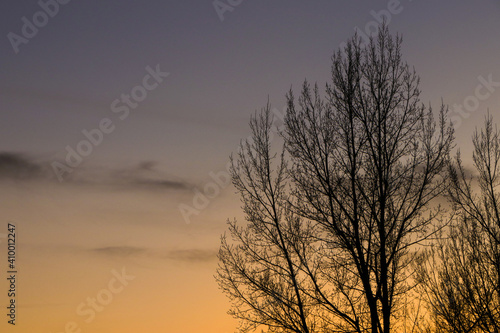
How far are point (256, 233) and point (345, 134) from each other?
169 inches

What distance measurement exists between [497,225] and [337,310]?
9034mm

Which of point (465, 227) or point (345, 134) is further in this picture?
point (465, 227)

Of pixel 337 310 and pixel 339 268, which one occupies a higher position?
pixel 339 268

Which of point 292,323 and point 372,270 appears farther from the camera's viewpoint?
point 292,323

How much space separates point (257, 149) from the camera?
17062mm

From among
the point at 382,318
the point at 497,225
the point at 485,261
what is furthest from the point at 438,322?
the point at 382,318

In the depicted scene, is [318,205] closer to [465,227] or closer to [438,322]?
[465,227]

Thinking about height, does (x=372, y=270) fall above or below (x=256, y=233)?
below

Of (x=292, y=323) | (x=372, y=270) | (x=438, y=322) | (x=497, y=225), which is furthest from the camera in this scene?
(x=438, y=322)

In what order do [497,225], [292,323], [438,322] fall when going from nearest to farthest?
[292,323], [497,225], [438,322]

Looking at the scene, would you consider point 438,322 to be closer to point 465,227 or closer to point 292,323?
point 465,227

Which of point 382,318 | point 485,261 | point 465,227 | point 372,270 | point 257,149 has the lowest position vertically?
point 382,318

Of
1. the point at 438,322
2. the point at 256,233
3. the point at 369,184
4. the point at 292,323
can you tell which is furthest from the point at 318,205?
the point at 438,322

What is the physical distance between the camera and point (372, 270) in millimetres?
14180
